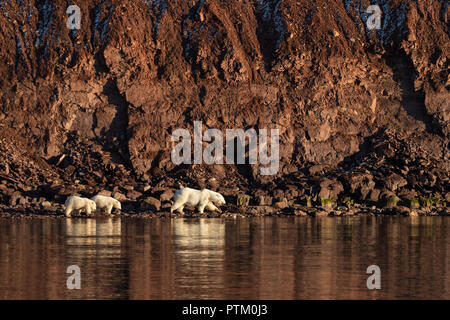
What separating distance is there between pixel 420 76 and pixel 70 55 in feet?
88.1

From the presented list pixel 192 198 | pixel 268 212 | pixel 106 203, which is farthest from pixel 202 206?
pixel 106 203

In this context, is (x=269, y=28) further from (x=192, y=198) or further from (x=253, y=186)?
(x=192, y=198)

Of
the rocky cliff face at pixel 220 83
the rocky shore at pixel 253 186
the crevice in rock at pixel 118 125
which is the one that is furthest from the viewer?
the rocky cliff face at pixel 220 83

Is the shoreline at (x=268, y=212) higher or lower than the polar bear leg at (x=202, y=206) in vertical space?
lower

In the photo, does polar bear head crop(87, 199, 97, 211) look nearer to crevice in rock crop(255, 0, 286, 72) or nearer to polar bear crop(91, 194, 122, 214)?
polar bear crop(91, 194, 122, 214)

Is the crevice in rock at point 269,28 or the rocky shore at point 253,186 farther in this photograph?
the crevice in rock at point 269,28

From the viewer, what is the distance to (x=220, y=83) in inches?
2405

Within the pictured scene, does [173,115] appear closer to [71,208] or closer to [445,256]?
[71,208]

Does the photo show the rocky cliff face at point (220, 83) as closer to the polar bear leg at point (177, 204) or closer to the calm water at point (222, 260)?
the polar bear leg at point (177, 204)

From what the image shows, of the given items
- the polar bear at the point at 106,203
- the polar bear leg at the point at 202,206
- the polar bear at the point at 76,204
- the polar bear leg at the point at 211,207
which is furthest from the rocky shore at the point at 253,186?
the polar bear at the point at 76,204

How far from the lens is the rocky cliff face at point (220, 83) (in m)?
58.3

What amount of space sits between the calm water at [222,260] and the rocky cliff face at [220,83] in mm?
21346
